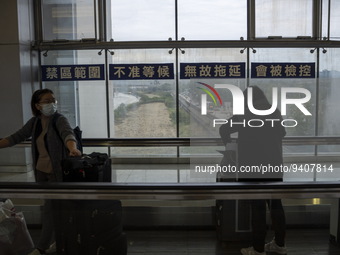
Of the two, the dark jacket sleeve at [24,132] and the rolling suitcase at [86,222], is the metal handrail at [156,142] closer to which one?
the dark jacket sleeve at [24,132]

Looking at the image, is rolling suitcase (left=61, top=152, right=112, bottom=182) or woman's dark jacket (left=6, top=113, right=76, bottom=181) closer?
rolling suitcase (left=61, top=152, right=112, bottom=182)

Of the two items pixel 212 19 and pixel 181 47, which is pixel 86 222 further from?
pixel 212 19

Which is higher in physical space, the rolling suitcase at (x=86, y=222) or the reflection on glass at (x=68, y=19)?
the reflection on glass at (x=68, y=19)

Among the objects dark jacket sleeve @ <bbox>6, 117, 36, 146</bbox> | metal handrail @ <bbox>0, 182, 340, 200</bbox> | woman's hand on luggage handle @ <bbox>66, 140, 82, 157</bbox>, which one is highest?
dark jacket sleeve @ <bbox>6, 117, 36, 146</bbox>

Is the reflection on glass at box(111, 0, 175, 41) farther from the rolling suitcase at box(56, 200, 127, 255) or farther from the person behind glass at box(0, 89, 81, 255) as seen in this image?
the rolling suitcase at box(56, 200, 127, 255)

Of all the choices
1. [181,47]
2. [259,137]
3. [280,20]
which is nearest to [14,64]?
[181,47]

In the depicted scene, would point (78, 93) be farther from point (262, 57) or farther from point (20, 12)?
point (262, 57)

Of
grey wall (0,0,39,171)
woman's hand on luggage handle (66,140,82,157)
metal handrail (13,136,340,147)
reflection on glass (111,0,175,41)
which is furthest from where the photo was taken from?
reflection on glass (111,0,175,41)

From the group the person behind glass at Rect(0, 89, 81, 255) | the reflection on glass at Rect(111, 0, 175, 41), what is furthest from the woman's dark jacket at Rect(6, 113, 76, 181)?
the reflection on glass at Rect(111, 0, 175, 41)

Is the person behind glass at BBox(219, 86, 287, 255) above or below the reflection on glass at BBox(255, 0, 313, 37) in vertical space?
below

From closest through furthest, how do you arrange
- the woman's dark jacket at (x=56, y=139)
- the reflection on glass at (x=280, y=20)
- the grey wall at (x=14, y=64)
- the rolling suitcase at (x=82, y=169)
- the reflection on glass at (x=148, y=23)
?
the rolling suitcase at (x=82, y=169) → the woman's dark jacket at (x=56, y=139) → the grey wall at (x=14, y=64) → the reflection on glass at (x=280, y=20) → the reflection on glass at (x=148, y=23)

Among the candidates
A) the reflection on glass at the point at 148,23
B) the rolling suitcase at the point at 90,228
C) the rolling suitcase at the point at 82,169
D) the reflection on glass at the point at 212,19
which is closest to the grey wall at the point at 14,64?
the reflection on glass at the point at 148,23

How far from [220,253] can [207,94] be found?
6886mm

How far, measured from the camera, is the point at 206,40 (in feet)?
28.5
